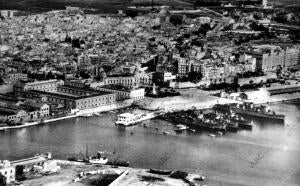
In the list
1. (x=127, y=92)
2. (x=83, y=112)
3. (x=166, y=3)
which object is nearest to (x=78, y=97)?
(x=83, y=112)

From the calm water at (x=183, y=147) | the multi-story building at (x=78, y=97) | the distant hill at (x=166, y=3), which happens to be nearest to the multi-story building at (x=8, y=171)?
the calm water at (x=183, y=147)

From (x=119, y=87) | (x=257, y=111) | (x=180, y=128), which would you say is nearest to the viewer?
(x=180, y=128)

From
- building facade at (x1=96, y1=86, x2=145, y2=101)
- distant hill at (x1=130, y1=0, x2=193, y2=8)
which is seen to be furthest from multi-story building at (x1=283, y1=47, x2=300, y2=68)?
distant hill at (x1=130, y1=0, x2=193, y2=8)

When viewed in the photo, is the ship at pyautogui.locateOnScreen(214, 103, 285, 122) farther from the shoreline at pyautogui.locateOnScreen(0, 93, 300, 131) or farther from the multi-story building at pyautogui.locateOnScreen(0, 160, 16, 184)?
the multi-story building at pyautogui.locateOnScreen(0, 160, 16, 184)

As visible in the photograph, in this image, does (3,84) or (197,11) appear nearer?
(3,84)

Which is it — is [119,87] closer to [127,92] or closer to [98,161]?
[127,92]

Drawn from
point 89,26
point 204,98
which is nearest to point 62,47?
point 89,26

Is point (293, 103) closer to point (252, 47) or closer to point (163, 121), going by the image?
point (163, 121)

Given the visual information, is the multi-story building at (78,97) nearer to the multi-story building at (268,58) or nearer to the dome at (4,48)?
the dome at (4,48)
